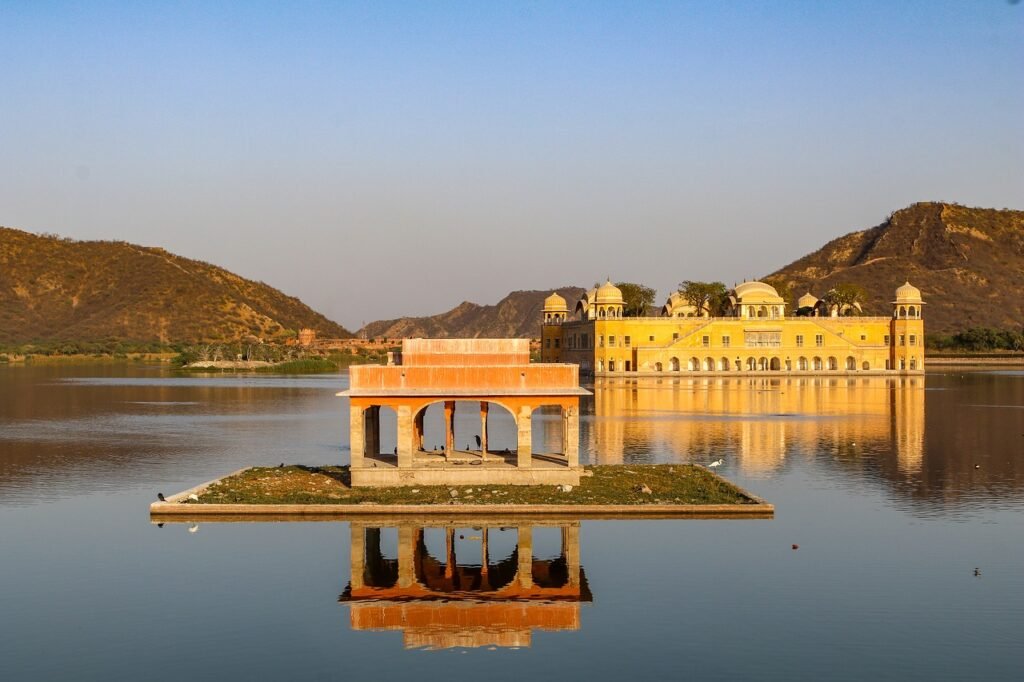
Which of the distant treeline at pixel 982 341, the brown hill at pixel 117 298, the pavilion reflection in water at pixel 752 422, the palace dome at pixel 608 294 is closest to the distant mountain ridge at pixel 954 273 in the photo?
the distant treeline at pixel 982 341

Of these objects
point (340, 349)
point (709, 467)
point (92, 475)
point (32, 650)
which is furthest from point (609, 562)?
point (340, 349)

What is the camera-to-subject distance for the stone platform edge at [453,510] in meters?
24.0

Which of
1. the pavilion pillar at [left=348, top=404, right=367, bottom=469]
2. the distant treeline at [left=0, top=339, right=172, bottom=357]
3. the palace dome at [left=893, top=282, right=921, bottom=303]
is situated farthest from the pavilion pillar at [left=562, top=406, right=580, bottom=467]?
the distant treeline at [left=0, top=339, right=172, bottom=357]

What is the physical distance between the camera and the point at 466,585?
1931 centimetres

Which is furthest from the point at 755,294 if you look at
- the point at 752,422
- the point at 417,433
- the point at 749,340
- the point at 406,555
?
the point at 406,555

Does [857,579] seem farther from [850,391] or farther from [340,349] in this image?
[340,349]

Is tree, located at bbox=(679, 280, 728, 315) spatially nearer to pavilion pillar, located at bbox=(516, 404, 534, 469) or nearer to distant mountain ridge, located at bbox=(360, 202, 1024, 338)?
distant mountain ridge, located at bbox=(360, 202, 1024, 338)

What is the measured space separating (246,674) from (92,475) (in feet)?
65.4

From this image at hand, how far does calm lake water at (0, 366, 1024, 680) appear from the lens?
50.7 feet

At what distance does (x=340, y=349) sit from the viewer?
15175 centimetres

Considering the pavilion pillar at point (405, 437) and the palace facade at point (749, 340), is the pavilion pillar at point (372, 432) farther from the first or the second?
the palace facade at point (749, 340)

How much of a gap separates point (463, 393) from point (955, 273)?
162445mm

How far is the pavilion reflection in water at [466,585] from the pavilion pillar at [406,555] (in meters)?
0.02

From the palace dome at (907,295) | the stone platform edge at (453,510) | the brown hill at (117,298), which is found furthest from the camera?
the brown hill at (117,298)
